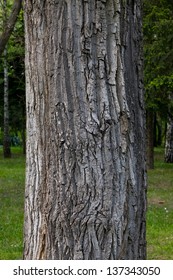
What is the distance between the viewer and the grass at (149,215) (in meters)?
8.30

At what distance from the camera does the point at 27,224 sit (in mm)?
3803

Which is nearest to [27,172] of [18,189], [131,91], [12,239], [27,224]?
[27,224]

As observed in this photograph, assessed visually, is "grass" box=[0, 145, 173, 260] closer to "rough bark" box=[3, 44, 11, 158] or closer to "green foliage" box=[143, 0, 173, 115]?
"green foliage" box=[143, 0, 173, 115]

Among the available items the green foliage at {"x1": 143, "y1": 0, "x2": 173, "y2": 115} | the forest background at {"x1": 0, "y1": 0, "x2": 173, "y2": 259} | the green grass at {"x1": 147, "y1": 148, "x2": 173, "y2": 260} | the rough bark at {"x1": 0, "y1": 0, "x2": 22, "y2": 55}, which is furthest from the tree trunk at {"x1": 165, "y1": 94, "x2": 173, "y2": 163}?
the rough bark at {"x1": 0, "y1": 0, "x2": 22, "y2": 55}

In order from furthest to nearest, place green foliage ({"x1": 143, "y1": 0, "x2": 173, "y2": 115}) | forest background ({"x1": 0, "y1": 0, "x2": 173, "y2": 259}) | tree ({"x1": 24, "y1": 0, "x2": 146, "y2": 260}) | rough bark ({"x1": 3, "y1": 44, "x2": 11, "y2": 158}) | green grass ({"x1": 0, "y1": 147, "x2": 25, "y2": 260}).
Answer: rough bark ({"x1": 3, "y1": 44, "x2": 11, "y2": 158}) → green foliage ({"x1": 143, "y1": 0, "x2": 173, "y2": 115}) → forest background ({"x1": 0, "y1": 0, "x2": 173, "y2": 259}) → green grass ({"x1": 0, "y1": 147, "x2": 25, "y2": 260}) → tree ({"x1": 24, "y1": 0, "x2": 146, "y2": 260})

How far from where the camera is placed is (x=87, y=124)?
11.7 feet

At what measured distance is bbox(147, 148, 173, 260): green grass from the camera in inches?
327

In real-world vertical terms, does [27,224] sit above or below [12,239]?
above

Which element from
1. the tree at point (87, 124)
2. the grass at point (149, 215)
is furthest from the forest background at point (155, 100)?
the tree at point (87, 124)

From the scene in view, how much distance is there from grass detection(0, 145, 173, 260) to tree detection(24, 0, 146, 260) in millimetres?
4107

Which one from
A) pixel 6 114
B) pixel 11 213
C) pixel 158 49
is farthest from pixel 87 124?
pixel 6 114

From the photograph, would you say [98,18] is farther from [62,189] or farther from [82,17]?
[62,189]

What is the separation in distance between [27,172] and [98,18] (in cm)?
105

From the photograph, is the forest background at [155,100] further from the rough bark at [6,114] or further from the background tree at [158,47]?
the rough bark at [6,114]
